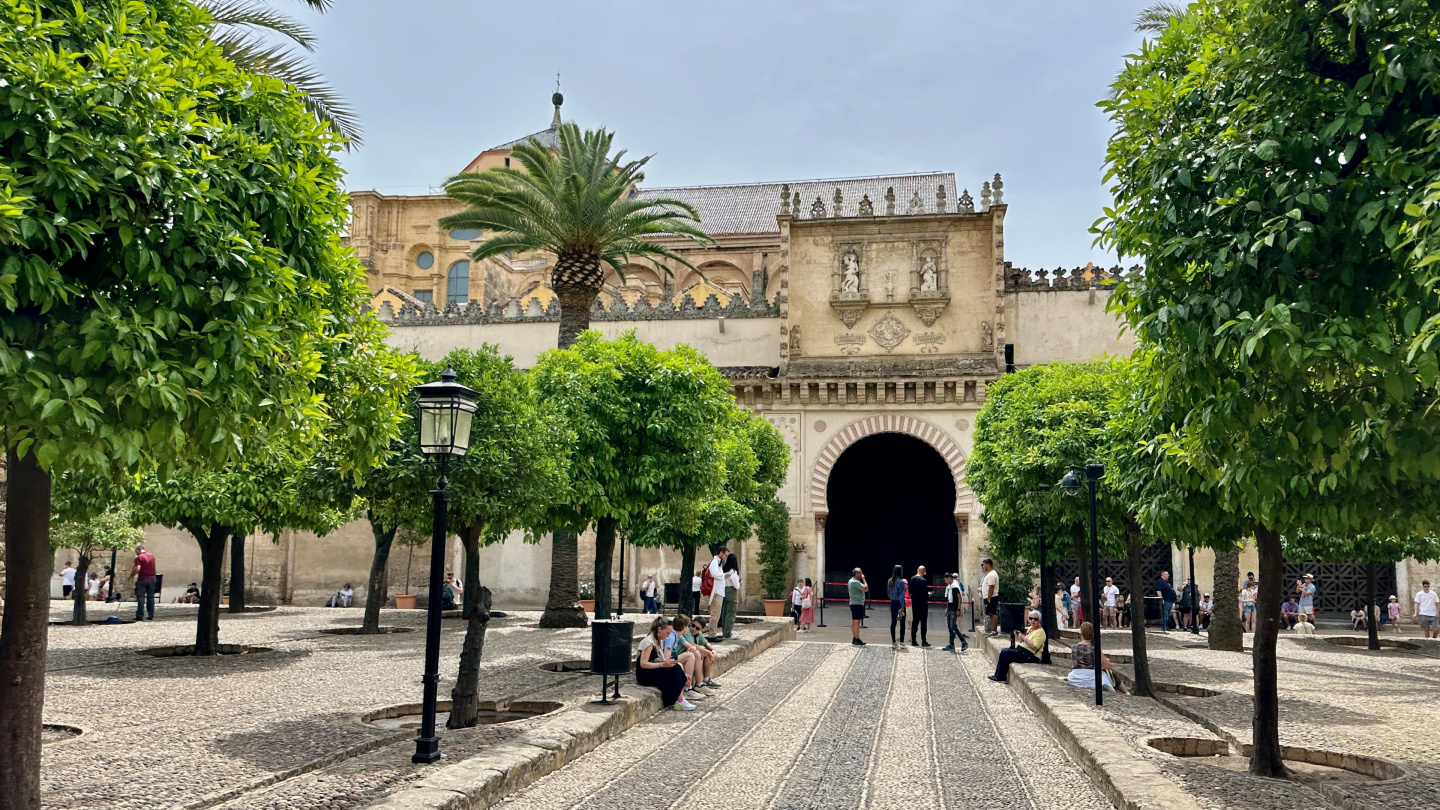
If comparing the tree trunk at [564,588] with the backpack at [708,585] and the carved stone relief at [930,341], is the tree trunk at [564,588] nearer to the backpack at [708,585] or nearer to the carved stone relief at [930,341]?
the backpack at [708,585]

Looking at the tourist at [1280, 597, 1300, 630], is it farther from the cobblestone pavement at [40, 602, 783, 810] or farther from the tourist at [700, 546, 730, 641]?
the tourist at [700, 546, 730, 641]

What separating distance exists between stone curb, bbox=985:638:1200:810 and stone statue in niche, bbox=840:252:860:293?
59.4ft

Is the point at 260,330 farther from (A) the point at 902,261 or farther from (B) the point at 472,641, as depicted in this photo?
(A) the point at 902,261

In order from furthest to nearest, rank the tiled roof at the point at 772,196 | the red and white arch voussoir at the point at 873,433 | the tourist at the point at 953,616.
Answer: the tiled roof at the point at 772,196
the red and white arch voussoir at the point at 873,433
the tourist at the point at 953,616

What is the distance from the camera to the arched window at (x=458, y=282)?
4450 centimetres

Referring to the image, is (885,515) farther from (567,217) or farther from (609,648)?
(609,648)

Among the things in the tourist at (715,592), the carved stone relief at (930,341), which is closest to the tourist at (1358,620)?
the carved stone relief at (930,341)

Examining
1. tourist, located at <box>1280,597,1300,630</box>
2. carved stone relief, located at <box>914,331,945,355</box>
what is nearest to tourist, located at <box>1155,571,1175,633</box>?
tourist, located at <box>1280,597,1300,630</box>

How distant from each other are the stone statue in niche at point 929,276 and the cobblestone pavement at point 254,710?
1341 centimetres

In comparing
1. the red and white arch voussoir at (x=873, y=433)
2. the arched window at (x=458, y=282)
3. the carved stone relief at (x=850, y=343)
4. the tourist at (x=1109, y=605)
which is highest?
the arched window at (x=458, y=282)

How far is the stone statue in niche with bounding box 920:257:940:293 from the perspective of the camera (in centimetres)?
2898

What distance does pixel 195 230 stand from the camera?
4.46 meters

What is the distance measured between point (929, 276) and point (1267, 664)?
22.3 m

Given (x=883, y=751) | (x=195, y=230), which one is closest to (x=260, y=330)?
(x=195, y=230)
